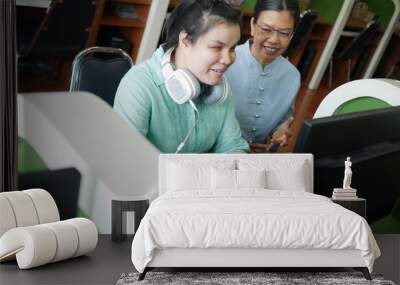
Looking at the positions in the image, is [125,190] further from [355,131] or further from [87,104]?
[355,131]

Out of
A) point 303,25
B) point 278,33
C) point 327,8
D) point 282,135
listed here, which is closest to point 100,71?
point 278,33

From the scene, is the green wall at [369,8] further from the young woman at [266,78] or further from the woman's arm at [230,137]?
the woman's arm at [230,137]

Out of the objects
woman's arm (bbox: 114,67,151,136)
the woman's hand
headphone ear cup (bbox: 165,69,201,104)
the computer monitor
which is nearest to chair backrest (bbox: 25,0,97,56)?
woman's arm (bbox: 114,67,151,136)

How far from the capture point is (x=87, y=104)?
21.2ft

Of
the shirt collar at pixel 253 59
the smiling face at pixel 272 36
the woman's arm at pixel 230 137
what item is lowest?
the woman's arm at pixel 230 137

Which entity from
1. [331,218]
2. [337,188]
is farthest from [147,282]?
[337,188]

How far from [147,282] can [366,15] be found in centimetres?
327

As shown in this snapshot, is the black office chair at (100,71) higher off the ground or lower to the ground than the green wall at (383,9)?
lower

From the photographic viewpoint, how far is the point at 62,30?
6.44 metres

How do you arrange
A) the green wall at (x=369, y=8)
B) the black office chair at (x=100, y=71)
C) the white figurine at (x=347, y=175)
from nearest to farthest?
1. the white figurine at (x=347, y=175)
2. the black office chair at (x=100, y=71)
3. the green wall at (x=369, y=8)

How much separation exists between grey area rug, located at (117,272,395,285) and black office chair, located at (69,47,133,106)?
1.98m

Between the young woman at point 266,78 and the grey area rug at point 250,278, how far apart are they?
1.79 metres

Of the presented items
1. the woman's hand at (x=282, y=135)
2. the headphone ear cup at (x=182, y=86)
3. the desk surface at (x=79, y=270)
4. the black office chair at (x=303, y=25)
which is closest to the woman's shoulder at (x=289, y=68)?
the black office chair at (x=303, y=25)

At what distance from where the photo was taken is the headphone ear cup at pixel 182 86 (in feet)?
20.4
